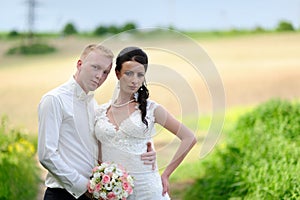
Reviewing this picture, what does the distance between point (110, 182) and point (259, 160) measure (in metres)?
3.25

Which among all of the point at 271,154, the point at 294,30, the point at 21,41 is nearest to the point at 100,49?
the point at 271,154

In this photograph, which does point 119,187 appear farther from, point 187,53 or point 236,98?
point 236,98

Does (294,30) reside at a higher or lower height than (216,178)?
higher

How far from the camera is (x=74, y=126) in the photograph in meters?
3.52

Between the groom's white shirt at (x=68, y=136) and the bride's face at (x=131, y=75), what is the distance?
0.23m

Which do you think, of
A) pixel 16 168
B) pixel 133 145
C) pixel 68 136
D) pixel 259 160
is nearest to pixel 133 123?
pixel 133 145

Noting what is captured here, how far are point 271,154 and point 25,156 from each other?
3360 millimetres

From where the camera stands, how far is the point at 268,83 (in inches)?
917

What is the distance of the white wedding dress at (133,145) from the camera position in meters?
3.52

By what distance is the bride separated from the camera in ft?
11.5

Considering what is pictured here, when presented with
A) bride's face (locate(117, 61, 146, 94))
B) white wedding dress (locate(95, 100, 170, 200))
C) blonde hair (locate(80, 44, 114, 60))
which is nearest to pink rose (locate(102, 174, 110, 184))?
white wedding dress (locate(95, 100, 170, 200))

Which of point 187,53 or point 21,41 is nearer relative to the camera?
point 187,53

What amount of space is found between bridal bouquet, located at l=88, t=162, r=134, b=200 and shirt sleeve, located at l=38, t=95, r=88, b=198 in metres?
0.11

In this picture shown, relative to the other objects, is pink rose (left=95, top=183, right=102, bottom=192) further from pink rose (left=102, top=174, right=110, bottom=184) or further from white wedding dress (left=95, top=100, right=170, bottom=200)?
white wedding dress (left=95, top=100, right=170, bottom=200)
